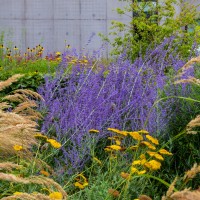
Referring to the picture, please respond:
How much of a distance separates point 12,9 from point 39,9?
100 cm

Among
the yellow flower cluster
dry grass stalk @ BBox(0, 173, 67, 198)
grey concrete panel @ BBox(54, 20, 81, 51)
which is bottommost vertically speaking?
grey concrete panel @ BBox(54, 20, 81, 51)

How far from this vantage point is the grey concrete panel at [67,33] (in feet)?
70.8

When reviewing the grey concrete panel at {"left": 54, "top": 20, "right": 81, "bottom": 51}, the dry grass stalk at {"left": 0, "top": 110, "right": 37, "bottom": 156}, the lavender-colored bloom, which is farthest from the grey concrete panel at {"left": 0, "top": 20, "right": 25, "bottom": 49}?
the dry grass stalk at {"left": 0, "top": 110, "right": 37, "bottom": 156}

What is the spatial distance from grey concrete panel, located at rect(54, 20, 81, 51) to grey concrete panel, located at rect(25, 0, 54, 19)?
1.54 ft

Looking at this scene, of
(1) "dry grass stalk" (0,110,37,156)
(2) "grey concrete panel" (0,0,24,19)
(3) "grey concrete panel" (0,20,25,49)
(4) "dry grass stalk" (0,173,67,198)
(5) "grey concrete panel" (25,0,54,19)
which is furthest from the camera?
(5) "grey concrete panel" (25,0,54,19)

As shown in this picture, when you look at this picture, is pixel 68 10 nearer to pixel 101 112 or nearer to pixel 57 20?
pixel 57 20

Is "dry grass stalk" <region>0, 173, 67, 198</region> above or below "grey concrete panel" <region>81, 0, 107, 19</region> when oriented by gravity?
below

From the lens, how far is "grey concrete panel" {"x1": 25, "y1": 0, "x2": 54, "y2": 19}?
21656mm

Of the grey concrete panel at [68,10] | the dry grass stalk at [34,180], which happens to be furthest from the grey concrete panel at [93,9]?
the dry grass stalk at [34,180]

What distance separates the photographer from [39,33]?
21484 millimetres

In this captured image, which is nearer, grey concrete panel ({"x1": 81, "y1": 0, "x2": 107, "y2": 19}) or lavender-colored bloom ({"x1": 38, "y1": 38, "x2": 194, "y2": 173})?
lavender-colored bloom ({"x1": 38, "y1": 38, "x2": 194, "y2": 173})

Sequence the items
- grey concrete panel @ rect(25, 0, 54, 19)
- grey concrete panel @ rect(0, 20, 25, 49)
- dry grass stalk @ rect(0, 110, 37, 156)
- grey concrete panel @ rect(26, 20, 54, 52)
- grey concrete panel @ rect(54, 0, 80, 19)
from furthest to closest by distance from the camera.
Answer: grey concrete panel @ rect(54, 0, 80, 19) < grey concrete panel @ rect(25, 0, 54, 19) < grey concrete panel @ rect(26, 20, 54, 52) < grey concrete panel @ rect(0, 20, 25, 49) < dry grass stalk @ rect(0, 110, 37, 156)

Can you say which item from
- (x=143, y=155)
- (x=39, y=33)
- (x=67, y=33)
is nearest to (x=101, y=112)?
(x=143, y=155)

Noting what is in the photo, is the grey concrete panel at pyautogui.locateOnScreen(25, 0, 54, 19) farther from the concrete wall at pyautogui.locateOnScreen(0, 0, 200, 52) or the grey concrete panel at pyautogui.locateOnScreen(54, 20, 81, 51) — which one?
the grey concrete panel at pyautogui.locateOnScreen(54, 20, 81, 51)
